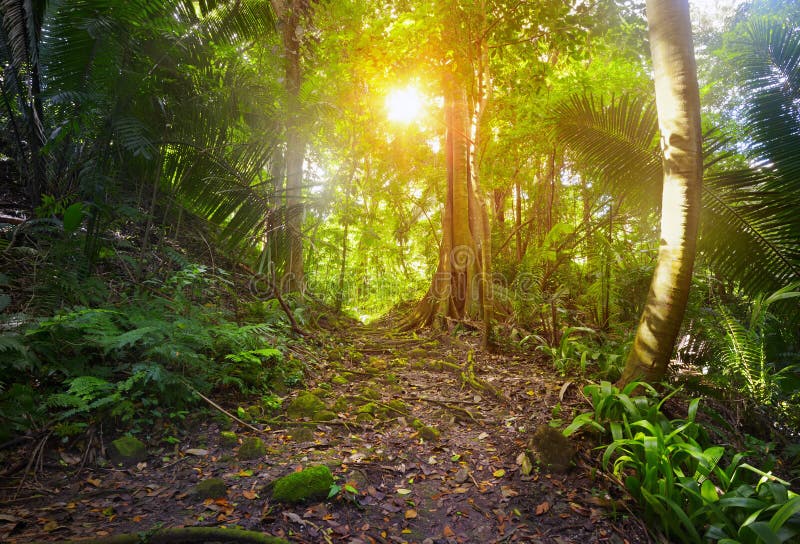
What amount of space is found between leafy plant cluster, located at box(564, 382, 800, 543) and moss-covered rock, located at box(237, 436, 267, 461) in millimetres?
2274

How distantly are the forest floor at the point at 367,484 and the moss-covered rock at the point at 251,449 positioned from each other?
0.22 feet

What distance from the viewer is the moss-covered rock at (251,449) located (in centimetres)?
294

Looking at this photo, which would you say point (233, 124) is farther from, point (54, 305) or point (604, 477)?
point (604, 477)

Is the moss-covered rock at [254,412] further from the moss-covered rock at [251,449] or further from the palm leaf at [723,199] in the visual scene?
the palm leaf at [723,199]

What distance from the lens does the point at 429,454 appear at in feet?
10.7

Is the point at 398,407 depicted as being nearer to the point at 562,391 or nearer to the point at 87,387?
the point at 562,391

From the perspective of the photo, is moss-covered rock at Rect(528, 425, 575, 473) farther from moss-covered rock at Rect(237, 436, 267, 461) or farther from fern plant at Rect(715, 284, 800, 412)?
moss-covered rock at Rect(237, 436, 267, 461)

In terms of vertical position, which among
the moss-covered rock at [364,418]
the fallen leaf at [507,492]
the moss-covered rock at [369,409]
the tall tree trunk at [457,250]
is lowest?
the fallen leaf at [507,492]

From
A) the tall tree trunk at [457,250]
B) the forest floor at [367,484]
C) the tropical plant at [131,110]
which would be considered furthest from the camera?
the tall tree trunk at [457,250]

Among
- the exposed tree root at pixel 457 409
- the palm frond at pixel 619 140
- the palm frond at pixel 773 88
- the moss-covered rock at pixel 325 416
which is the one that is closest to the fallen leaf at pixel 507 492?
the exposed tree root at pixel 457 409

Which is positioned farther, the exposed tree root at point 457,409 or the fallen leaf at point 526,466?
the exposed tree root at point 457,409

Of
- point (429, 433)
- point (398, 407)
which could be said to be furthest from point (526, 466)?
point (398, 407)

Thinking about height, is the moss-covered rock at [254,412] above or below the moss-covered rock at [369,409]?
above

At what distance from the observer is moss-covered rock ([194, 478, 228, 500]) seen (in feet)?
7.95
